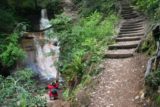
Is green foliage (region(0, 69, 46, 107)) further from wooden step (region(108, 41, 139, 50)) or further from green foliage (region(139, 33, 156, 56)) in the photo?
green foliage (region(139, 33, 156, 56))

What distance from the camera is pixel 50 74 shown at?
1980cm

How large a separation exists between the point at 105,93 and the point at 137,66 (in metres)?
2.15

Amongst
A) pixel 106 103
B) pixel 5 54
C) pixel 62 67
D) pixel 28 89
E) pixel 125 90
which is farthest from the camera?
pixel 5 54

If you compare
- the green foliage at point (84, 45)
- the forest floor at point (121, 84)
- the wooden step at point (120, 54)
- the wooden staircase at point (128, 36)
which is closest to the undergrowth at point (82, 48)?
the green foliage at point (84, 45)

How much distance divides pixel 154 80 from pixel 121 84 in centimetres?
181

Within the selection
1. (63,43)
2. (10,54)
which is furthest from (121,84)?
(10,54)

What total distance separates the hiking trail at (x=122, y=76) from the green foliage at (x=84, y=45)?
21.0 inches

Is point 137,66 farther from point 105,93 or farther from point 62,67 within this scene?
point 62,67

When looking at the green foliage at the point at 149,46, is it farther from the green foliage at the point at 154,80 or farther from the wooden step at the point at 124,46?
the green foliage at the point at 154,80

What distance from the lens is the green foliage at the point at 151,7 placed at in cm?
1358

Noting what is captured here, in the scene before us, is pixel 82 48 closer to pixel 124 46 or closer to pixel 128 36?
pixel 124 46

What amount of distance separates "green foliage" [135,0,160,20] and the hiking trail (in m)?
1.13

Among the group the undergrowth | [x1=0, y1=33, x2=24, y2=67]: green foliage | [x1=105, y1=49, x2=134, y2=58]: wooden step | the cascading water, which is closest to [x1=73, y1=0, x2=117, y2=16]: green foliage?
the undergrowth

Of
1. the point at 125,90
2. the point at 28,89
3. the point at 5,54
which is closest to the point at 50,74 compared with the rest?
the point at 5,54
